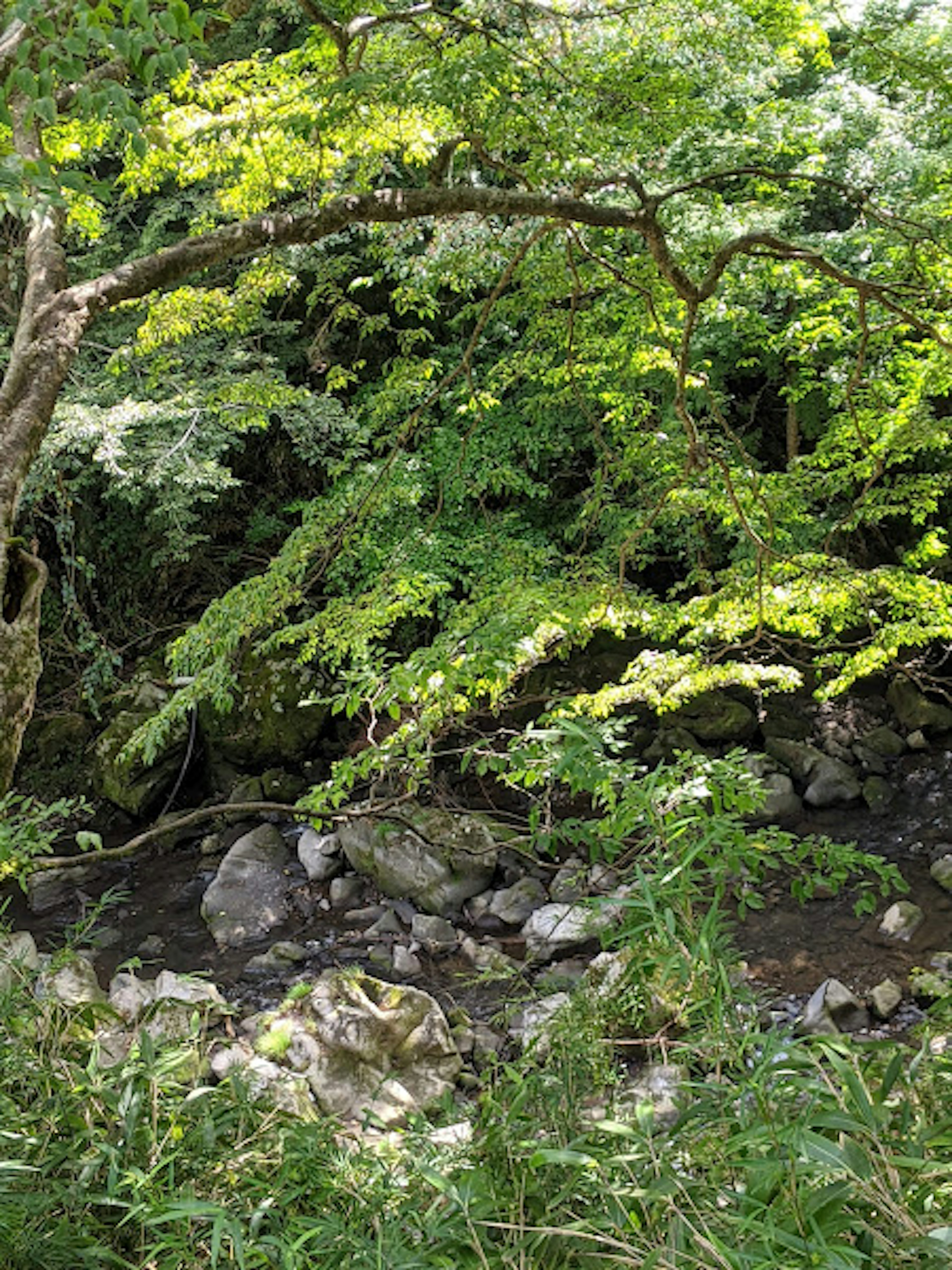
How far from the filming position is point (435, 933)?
6512 millimetres

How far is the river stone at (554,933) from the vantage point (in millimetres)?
5762

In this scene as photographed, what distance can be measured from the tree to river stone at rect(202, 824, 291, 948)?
165 inches

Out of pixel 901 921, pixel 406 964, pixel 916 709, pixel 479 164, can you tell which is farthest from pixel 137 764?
pixel 916 709

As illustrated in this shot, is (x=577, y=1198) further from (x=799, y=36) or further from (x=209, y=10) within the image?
(x=799, y=36)

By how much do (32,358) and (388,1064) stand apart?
3801 mm

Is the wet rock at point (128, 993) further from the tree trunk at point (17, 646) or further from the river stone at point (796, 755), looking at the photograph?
the river stone at point (796, 755)

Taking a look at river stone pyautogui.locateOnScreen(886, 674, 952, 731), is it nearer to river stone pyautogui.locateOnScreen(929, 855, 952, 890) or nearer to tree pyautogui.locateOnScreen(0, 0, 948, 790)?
river stone pyautogui.locateOnScreen(929, 855, 952, 890)

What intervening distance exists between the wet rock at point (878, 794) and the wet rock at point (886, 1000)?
240cm

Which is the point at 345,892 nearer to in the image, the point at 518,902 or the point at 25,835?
the point at 518,902

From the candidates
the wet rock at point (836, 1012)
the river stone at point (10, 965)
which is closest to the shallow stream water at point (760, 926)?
the wet rock at point (836, 1012)

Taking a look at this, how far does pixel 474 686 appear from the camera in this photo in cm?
351

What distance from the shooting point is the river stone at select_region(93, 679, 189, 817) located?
8523 millimetres

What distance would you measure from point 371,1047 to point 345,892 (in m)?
2.64

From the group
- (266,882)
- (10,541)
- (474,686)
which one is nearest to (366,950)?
(266,882)
